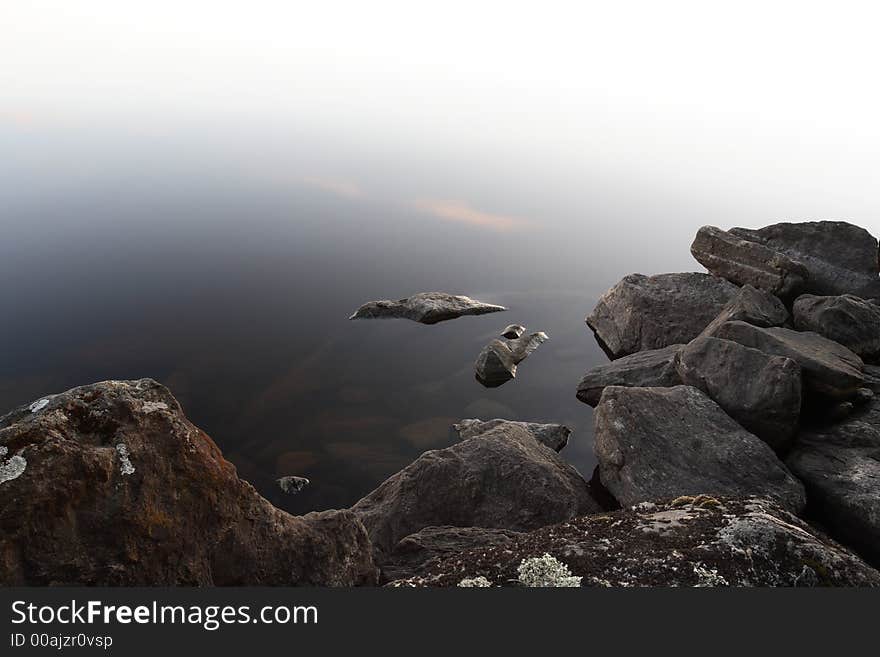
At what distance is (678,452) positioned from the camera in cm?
1537

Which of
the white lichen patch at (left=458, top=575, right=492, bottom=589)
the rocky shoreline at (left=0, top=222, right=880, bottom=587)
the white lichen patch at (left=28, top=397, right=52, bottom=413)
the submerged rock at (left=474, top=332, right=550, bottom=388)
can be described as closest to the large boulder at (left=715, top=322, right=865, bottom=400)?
the rocky shoreline at (left=0, top=222, right=880, bottom=587)

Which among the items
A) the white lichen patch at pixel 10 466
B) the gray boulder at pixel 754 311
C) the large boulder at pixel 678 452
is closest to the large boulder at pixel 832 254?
the gray boulder at pixel 754 311

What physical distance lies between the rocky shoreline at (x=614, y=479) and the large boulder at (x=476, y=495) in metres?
0.06

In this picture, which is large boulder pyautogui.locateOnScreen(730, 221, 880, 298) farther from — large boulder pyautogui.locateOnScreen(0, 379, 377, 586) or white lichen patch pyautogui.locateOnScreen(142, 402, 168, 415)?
white lichen patch pyautogui.locateOnScreen(142, 402, 168, 415)

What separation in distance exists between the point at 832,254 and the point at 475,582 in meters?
28.5

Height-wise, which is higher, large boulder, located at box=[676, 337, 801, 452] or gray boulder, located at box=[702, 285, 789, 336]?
gray boulder, located at box=[702, 285, 789, 336]

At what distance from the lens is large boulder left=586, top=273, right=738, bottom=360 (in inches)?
1076

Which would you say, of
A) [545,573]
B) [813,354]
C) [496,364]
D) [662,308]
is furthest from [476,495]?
[496,364]

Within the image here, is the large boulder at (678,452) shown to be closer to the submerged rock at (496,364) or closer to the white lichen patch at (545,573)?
the white lichen patch at (545,573)

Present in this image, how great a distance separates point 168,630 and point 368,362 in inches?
1206

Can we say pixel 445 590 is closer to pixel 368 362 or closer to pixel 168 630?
pixel 168 630

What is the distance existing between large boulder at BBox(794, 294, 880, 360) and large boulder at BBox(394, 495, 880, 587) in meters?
15.9

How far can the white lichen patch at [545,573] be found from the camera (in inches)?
285

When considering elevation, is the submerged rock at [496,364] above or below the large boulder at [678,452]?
below
